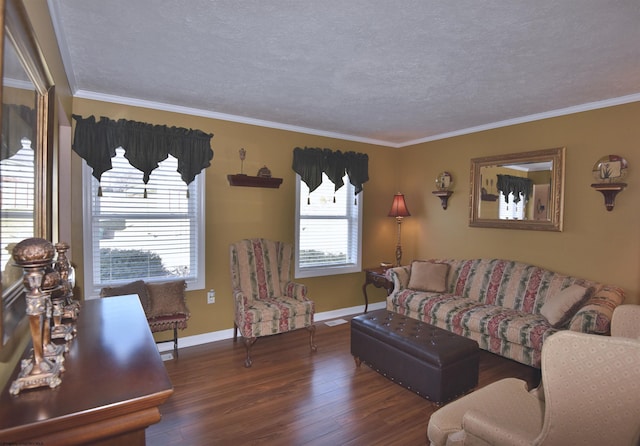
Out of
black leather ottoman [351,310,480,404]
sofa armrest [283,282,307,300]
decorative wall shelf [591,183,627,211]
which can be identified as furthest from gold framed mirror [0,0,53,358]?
decorative wall shelf [591,183,627,211]

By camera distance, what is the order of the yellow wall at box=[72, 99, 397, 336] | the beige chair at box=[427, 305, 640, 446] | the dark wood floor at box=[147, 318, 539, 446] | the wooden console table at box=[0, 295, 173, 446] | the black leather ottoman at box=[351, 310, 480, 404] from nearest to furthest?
the wooden console table at box=[0, 295, 173, 446] → the beige chair at box=[427, 305, 640, 446] → the dark wood floor at box=[147, 318, 539, 446] → the black leather ottoman at box=[351, 310, 480, 404] → the yellow wall at box=[72, 99, 397, 336]

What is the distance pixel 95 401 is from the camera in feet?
2.68

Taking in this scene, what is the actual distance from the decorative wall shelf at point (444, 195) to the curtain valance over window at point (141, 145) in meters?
2.94

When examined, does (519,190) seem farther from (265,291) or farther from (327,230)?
(265,291)

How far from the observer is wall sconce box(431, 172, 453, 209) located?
4535mm

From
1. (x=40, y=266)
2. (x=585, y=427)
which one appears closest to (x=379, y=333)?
(x=585, y=427)

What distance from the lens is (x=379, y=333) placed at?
2.91 metres

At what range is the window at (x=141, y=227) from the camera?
3.27 meters

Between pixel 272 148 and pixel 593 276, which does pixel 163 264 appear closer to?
pixel 272 148

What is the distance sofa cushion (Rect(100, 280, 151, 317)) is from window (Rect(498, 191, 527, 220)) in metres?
3.95

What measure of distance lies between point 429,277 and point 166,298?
294 cm

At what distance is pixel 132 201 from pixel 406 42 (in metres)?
2.91

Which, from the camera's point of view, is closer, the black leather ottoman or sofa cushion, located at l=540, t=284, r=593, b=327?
the black leather ottoman

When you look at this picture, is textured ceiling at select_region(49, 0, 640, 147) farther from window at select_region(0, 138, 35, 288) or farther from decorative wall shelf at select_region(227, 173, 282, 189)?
window at select_region(0, 138, 35, 288)
